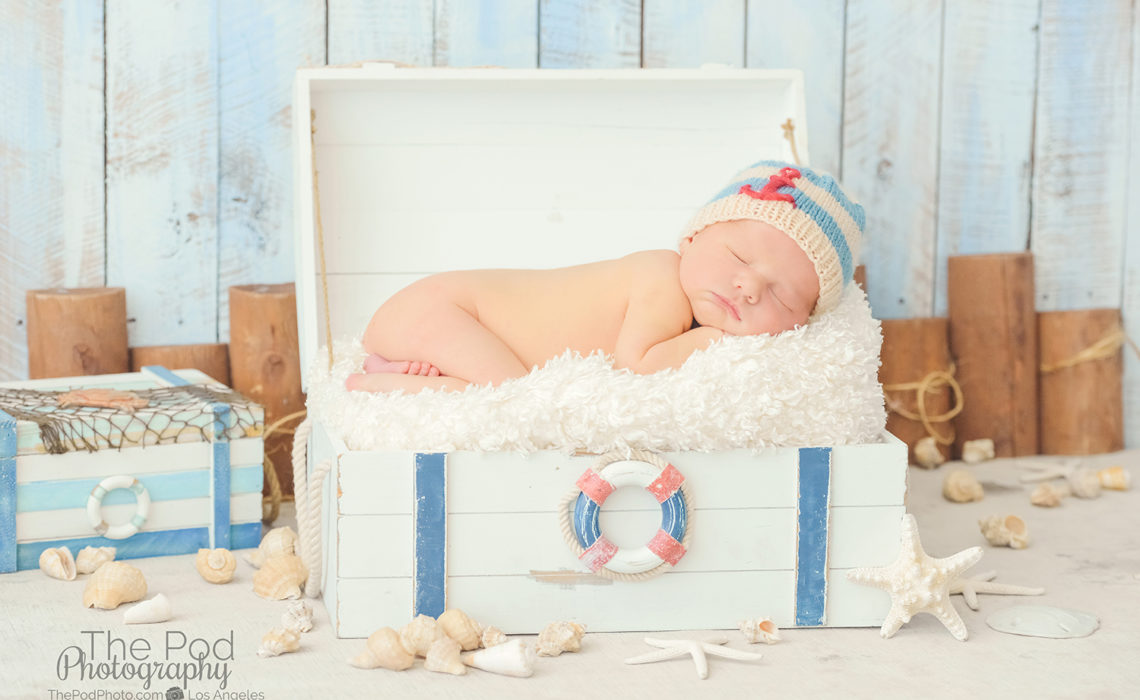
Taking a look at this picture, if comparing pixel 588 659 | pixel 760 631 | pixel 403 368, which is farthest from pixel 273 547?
pixel 760 631

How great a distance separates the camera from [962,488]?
1987 millimetres

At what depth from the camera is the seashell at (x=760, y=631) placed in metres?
1.33

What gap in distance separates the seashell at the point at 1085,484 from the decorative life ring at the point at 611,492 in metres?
1.04

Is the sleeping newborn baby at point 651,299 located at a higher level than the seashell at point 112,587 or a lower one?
higher

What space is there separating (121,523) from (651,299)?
2.66ft

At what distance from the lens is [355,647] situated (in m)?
1.29

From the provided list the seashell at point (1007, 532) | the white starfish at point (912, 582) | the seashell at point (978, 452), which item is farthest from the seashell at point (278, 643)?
the seashell at point (978, 452)

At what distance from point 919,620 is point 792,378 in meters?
0.35

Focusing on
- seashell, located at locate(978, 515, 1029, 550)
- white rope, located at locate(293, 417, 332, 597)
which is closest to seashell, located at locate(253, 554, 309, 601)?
white rope, located at locate(293, 417, 332, 597)

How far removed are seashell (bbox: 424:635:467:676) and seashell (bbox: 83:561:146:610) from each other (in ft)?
1.42

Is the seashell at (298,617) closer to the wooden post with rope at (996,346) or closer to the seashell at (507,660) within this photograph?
the seashell at (507,660)

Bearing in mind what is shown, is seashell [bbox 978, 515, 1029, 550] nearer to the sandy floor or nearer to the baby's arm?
the sandy floor

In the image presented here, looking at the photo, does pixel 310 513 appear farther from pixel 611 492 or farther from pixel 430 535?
pixel 611 492

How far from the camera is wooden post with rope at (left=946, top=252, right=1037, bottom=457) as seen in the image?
223cm
